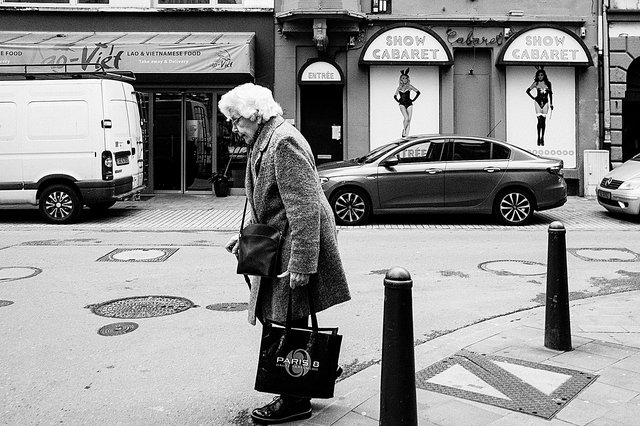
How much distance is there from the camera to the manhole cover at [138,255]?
977cm

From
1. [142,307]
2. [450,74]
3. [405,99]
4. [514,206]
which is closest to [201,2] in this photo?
[405,99]

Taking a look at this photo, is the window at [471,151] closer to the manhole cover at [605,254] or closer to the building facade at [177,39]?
the manhole cover at [605,254]

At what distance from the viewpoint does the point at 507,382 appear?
4754 mm

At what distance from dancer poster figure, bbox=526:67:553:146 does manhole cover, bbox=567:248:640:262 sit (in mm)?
9099

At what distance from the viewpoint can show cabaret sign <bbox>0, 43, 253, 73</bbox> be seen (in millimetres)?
17469

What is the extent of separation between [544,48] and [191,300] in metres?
14.1

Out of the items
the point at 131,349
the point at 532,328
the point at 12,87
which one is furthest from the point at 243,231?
the point at 12,87

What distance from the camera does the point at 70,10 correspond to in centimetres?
1908

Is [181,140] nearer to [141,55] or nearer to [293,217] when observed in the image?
[141,55]

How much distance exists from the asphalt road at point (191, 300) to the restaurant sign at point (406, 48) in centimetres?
698

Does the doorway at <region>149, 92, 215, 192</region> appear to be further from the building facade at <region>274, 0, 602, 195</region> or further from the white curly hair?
the white curly hair

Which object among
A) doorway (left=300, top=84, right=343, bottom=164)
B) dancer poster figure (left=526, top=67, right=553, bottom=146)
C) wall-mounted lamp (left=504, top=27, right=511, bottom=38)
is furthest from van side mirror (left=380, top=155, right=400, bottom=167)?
wall-mounted lamp (left=504, top=27, right=511, bottom=38)

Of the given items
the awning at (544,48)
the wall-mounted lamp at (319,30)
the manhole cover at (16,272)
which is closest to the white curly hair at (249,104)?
the manhole cover at (16,272)

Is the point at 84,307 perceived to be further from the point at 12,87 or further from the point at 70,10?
the point at 70,10
